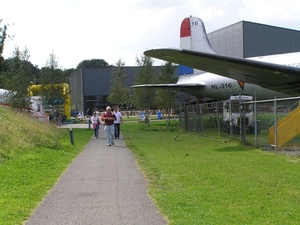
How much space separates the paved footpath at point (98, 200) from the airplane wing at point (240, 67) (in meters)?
6.37

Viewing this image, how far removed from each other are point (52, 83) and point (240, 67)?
2308 cm

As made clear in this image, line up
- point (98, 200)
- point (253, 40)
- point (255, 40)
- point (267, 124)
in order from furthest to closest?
point (255, 40), point (253, 40), point (267, 124), point (98, 200)

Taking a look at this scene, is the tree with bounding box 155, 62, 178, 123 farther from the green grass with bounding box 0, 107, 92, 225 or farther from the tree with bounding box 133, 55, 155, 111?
the green grass with bounding box 0, 107, 92, 225

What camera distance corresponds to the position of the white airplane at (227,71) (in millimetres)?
16641

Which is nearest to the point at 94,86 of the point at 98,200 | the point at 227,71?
the point at 227,71

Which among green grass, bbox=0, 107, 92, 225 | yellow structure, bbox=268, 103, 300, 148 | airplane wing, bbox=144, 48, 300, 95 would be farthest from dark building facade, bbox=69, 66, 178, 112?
yellow structure, bbox=268, 103, 300, 148

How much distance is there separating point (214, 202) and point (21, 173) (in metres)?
4.98

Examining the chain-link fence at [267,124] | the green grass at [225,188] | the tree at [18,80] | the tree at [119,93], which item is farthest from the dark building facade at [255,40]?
the green grass at [225,188]

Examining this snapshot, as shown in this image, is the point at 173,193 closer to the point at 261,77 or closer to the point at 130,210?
the point at 130,210

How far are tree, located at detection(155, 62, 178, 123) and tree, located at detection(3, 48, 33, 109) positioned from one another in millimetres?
10977

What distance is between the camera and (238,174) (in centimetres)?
963

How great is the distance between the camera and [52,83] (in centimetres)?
3716

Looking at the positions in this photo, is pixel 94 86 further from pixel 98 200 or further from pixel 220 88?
pixel 98 200

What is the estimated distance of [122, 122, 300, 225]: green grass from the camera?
6062mm
